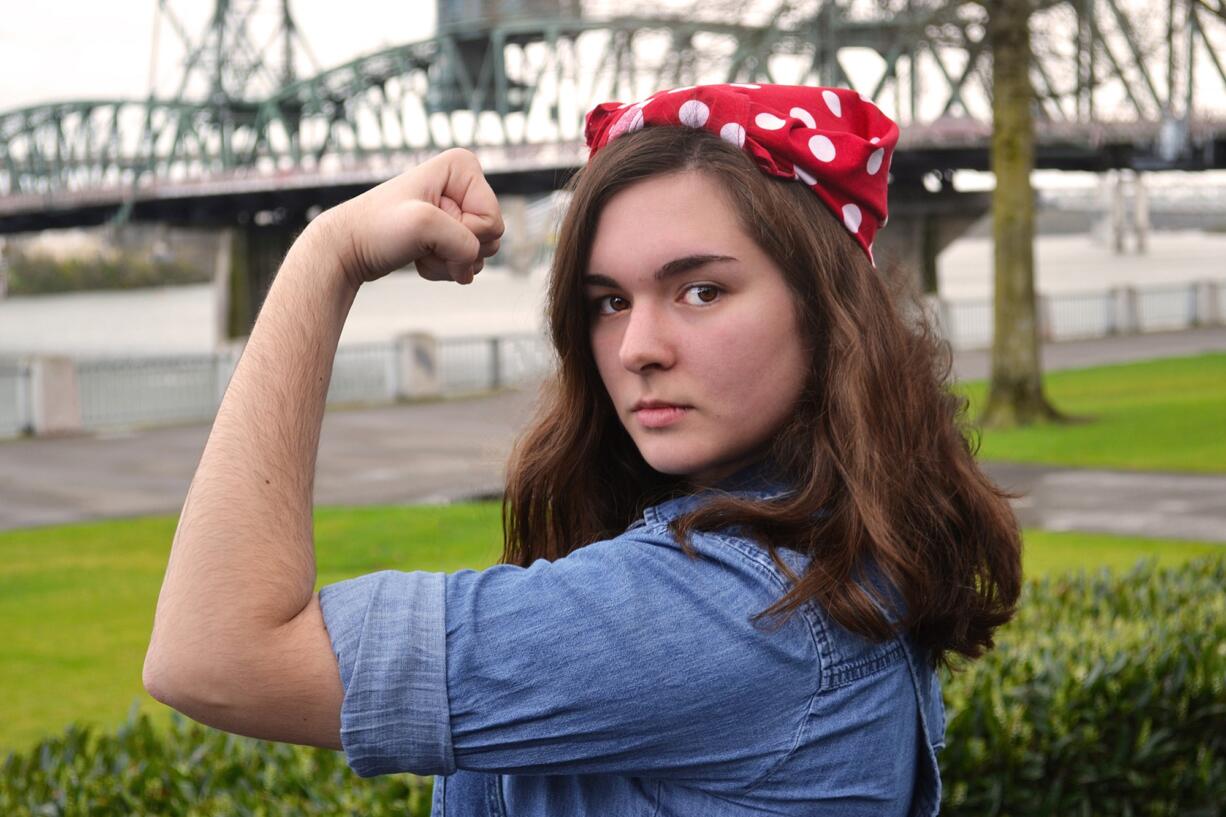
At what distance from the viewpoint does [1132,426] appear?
47.8 ft

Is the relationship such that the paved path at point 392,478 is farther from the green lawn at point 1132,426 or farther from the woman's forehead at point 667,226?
the woman's forehead at point 667,226

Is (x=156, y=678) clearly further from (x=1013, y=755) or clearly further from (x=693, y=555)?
(x=1013, y=755)

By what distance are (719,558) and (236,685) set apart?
0.47m

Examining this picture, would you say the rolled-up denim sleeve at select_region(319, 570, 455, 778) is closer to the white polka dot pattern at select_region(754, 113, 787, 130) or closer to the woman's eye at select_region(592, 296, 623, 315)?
the woman's eye at select_region(592, 296, 623, 315)

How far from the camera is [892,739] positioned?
153 centimetres

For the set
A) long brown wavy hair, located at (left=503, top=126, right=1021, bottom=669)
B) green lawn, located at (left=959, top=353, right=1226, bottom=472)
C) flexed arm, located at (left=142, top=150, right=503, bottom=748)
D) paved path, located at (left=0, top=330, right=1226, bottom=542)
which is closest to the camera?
flexed arm, located at (left=142, top=150, right=503, bottom=748)

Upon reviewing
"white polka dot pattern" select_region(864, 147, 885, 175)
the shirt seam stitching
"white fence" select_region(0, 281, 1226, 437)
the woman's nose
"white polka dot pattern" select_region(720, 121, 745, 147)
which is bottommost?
"white fence" select_region(0, 281, 1226, 437)

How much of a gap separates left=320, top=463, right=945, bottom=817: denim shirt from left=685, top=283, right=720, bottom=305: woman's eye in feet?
0.83

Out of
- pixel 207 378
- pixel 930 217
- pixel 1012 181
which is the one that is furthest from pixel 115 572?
pixel 930 217

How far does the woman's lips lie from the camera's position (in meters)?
1.59

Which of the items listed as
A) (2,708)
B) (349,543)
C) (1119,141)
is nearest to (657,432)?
(2,708)

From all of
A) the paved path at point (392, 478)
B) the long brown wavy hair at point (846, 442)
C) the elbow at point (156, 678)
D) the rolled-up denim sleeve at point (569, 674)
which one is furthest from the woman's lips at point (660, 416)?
the paved path at point (392, 478)

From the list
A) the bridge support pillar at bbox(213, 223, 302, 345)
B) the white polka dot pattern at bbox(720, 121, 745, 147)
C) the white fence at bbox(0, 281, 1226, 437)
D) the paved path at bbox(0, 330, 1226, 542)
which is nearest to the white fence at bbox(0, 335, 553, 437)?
the white fence at bbox(0, 281, 1226, 437)

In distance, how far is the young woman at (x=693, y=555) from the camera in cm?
138
